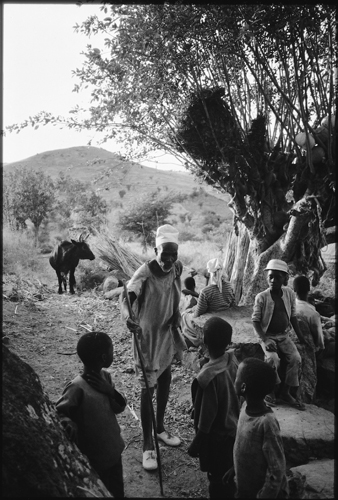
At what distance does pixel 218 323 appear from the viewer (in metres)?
2.43

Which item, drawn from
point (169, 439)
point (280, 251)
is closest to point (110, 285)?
point (280, 251)

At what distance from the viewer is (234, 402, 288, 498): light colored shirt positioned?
1824 millimetres

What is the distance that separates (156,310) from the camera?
3.01 metres

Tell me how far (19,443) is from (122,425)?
7.59ft

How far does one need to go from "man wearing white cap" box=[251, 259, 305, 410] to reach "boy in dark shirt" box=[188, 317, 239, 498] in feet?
4.34

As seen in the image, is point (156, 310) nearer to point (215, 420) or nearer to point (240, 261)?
point (215, 420)

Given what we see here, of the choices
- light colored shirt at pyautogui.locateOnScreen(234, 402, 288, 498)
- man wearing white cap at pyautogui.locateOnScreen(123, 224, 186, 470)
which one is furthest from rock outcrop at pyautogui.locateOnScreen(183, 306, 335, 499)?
man wearing white cap at pyautogui.locateOnScreen(123, 224, 186, 470)

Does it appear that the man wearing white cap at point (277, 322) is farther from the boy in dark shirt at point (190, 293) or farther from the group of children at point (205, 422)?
the boy in dark shirt at point (190, 293)

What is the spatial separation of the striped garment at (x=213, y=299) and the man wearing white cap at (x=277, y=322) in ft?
4.07

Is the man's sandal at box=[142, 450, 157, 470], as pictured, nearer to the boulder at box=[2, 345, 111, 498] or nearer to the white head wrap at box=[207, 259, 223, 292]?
the boulder at box=[2, 345, 111, 498]

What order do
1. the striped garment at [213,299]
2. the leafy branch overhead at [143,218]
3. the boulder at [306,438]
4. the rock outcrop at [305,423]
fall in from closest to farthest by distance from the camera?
the rock outcrop at [305,423], the boulder at [306,438], the striped garment at [213,299], the leafy branch overhead at [143,218]

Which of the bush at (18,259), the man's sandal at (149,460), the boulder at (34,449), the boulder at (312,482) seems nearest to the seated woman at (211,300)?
the man's sandal at (149,460)

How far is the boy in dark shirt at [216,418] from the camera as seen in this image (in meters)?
2.24

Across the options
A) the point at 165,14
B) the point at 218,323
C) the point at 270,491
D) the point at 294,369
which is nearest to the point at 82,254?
the point at 165,14
